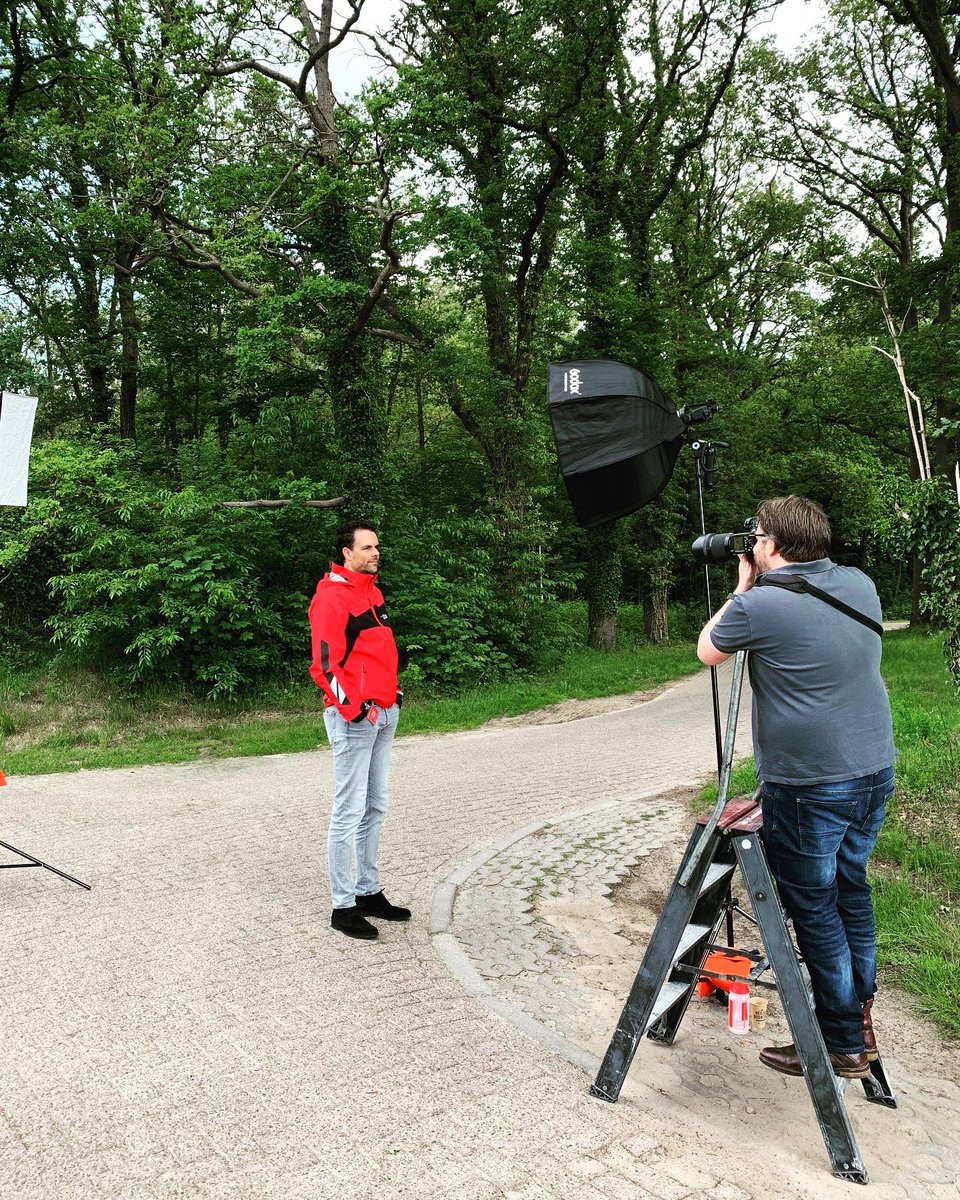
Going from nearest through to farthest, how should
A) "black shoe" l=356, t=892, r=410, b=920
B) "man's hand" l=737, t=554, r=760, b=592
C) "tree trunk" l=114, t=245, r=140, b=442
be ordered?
"man's hand" l=737, t=554, r=760, b=592 < "black shoe" l=356, t=892, r=410, b=920 < "tree trunk" l=114, t=245, r=140, b=442

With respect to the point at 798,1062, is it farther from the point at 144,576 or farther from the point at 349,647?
the point at 144,576

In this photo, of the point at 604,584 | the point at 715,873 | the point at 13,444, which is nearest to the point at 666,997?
the point at 715,873

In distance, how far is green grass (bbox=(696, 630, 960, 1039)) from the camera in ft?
13.4

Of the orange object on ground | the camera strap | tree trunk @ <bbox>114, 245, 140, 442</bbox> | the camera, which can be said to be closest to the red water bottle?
the orange object on ground

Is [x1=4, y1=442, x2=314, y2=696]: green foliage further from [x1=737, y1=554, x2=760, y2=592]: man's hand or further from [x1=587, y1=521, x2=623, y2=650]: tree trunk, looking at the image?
[x1=587, y1=521, x2=623, y2=650]: tree trunk

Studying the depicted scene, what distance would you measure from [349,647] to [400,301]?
12.7 meters

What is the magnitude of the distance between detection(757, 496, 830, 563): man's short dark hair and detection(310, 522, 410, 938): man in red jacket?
7.44ft

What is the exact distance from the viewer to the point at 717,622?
9.80 feet

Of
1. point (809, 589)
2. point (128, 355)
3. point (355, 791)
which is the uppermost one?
point (128, 355)

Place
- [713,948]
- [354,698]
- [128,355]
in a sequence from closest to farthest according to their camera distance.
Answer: [713,948] → [354,698] → [128,355]

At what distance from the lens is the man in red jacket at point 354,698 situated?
4.57m

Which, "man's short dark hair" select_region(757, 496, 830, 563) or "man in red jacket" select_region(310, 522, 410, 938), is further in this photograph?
"man in red jacket" select_region(310, 522, 410, 938)

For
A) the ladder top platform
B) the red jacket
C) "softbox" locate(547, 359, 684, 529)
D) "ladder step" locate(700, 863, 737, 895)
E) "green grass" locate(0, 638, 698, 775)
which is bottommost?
"green grass" locate(0, 638, 698, 775)

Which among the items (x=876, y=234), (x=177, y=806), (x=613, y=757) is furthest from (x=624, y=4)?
(x=177, y=806)
